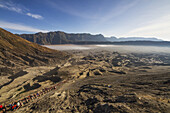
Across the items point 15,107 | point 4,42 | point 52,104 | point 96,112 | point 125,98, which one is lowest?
point 15,107

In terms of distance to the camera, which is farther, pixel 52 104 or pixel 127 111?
pixel 52 104

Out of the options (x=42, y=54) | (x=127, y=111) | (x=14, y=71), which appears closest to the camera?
(x=127, y=111)

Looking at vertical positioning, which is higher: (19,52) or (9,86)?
(19,52)

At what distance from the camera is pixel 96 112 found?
26.0ft

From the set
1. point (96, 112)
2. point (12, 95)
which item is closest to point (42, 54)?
point (12, 95)

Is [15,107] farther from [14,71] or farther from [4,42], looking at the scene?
[4,42]

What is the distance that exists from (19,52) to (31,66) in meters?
9.94

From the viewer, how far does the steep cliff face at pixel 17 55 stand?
32309 mm

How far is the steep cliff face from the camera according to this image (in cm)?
3231

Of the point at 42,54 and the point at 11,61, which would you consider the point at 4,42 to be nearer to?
the point at 11,61

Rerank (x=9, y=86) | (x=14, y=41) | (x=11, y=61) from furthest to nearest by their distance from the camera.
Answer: (x=14, y=41) < (x=11, y=61) < (x=9, y=86)

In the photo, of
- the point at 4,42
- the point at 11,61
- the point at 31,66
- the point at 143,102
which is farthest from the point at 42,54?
the point at 143,102

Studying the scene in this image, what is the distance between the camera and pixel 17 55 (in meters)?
36.8

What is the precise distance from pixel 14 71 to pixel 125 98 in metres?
38.7
